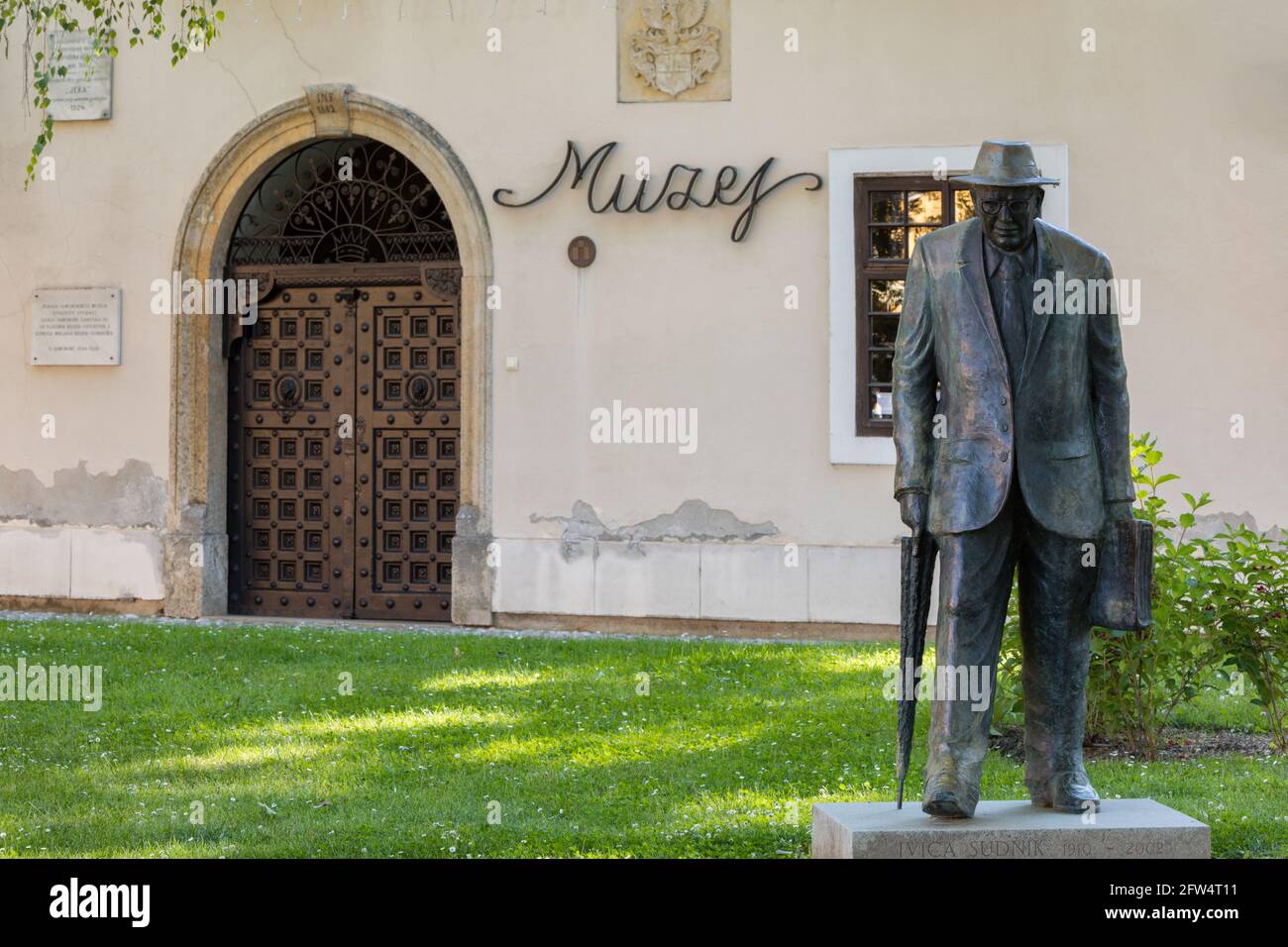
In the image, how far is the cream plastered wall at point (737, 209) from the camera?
40.3 feet

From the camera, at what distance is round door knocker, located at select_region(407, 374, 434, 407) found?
13.8m

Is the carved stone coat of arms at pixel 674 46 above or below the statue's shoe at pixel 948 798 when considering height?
above

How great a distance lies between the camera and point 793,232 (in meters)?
12.8

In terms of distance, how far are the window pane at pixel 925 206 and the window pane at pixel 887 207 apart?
9 centimetres

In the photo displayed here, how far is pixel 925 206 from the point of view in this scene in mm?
12688

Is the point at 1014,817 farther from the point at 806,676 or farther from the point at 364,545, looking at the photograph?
the point at 364,545

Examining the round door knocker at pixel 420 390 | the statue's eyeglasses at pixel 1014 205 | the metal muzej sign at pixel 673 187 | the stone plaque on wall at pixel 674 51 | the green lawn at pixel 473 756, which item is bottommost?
the green lawn at pixel 473 756

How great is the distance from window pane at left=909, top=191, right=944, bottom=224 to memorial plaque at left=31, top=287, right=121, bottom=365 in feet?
21.0

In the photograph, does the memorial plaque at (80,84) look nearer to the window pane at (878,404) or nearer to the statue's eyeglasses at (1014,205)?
the window pane at (878,404)

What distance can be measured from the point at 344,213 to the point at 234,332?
4.40ft

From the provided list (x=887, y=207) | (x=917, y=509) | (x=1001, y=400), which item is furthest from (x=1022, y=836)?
(x=887, y=207)

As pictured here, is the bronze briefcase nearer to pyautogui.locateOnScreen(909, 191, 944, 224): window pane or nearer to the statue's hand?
the statue's hand

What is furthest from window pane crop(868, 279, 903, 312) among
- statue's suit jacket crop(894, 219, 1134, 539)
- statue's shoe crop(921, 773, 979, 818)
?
statue's shoe crop(921, 773, 979, 818)

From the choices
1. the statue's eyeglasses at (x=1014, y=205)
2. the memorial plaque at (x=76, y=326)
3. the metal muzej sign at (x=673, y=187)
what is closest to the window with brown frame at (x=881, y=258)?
the metal muzej sign at (x=673, y=187)
